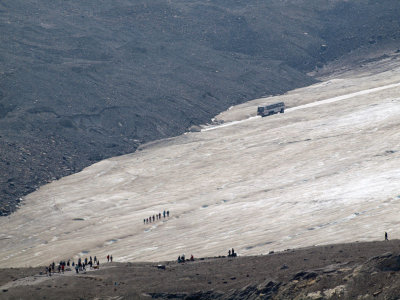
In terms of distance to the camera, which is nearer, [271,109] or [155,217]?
[155,217]

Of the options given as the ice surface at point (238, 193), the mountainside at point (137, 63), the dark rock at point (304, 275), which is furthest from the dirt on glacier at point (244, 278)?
the mountainside at point (137, 63)

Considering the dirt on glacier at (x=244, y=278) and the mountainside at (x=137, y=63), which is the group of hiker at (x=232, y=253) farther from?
the mountainside at (x=137, y=63)

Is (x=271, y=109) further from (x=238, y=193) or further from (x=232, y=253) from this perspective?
(x=232, y=253)

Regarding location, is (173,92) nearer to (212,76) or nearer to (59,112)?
(212,76)

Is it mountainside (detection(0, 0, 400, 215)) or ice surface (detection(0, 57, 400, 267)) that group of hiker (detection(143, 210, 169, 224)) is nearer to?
ice surface (detection(0, 57, 400, 267))

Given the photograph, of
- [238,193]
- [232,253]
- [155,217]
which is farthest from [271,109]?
[232,253]

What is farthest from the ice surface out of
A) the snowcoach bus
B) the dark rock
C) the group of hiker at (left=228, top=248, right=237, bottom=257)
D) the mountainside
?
the dark rock
